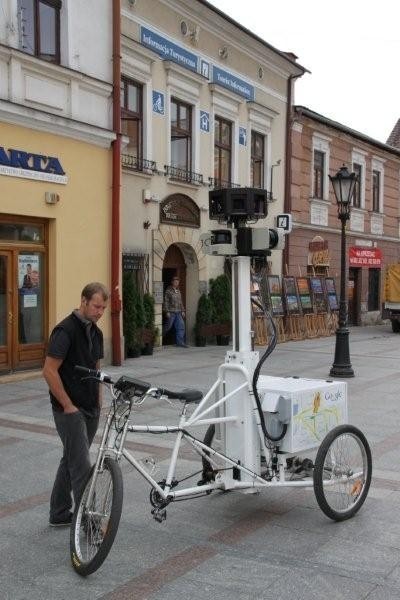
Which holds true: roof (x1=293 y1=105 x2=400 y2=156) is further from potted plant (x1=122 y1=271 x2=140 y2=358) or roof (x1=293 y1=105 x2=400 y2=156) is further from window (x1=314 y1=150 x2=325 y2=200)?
potted plant (x1=122 y1=271 x2=140 y2=358)

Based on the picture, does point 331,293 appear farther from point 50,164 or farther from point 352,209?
point 50,164

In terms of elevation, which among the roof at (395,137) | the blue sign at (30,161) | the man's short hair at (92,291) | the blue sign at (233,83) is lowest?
the man's short hair at (92,291)

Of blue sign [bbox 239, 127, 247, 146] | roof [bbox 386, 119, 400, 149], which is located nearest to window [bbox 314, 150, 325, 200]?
blue sign [bbox 239, 127, 247, 146]

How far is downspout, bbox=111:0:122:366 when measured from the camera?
39.8 feet

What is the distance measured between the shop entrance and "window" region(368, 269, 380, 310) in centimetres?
1612

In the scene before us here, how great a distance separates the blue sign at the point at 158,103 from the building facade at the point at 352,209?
6.22m

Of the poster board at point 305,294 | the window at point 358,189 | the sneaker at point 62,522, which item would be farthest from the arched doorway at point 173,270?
the sneaker at point 62,522

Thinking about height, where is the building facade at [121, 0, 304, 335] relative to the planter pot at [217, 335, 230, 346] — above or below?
above

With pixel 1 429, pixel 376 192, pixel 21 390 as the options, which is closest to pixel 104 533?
pixel 1 429

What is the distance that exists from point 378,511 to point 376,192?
71.8 ft

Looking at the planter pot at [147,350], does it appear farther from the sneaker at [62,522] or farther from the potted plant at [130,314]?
the sneaker at [62,522]

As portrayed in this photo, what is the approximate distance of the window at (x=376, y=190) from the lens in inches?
997

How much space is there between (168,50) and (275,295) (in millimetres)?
6569

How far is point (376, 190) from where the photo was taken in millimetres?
25578
